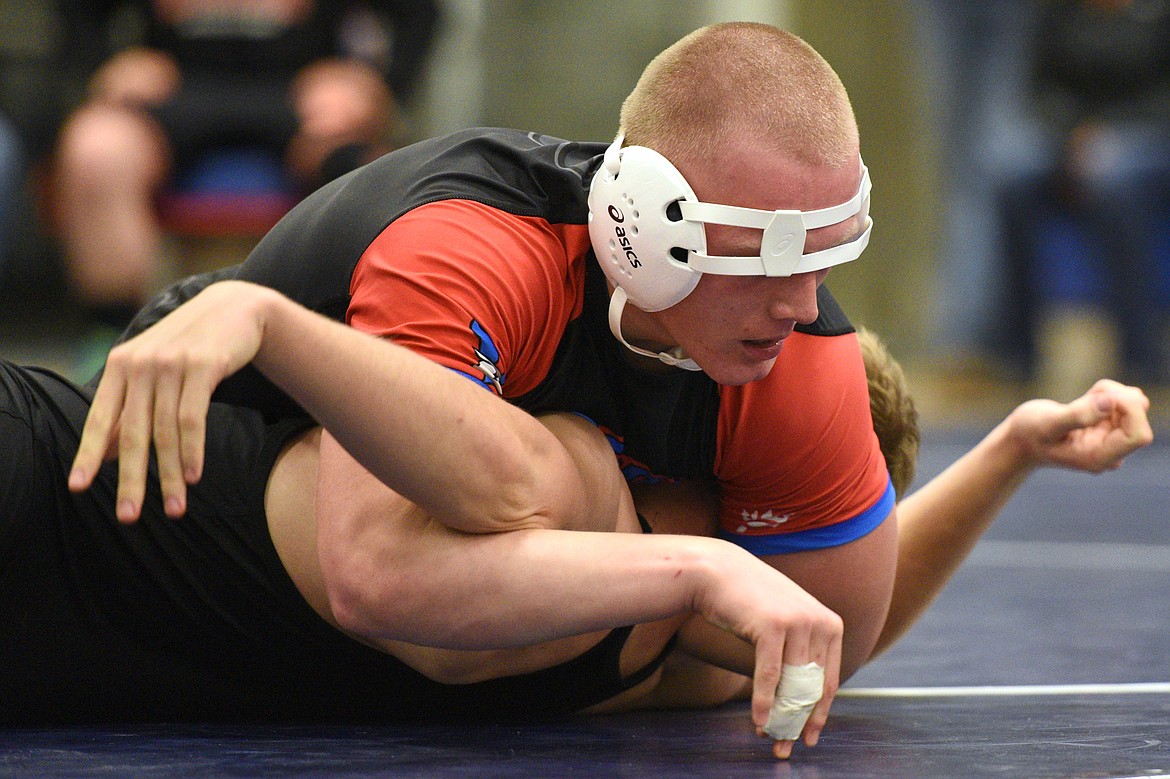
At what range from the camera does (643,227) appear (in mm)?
1891

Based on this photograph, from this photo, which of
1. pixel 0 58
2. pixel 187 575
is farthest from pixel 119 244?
pixel 187 575

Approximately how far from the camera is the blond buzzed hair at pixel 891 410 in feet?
7.85

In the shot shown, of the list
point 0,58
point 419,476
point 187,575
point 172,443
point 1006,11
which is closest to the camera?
point 172,443

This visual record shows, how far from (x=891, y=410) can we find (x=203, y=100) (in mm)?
3551

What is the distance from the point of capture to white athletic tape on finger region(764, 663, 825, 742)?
5.52 feet

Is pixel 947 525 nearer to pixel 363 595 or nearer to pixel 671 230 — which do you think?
pixel 671 230

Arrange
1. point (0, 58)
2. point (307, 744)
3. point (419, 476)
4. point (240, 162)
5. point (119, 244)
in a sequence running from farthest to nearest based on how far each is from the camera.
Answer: point (0, 58) → point (240, 162) → point (119, 244) → point (307, 744) → point (419, 476)

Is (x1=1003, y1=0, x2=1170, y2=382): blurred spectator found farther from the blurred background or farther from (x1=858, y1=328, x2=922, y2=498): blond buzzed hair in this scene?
(x1=858, y1=328, x2=922, y2=498): blond buzzed hair

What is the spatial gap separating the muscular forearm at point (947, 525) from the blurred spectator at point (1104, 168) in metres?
4.57

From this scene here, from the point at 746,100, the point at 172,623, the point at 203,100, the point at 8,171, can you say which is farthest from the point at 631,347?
the point at 8,171

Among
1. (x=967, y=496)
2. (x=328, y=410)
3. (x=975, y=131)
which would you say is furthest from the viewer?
(x=975, y=131)

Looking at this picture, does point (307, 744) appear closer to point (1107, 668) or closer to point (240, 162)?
point (1107, 668)

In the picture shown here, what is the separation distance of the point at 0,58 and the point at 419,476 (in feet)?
18.5

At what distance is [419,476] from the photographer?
170 centimetres
